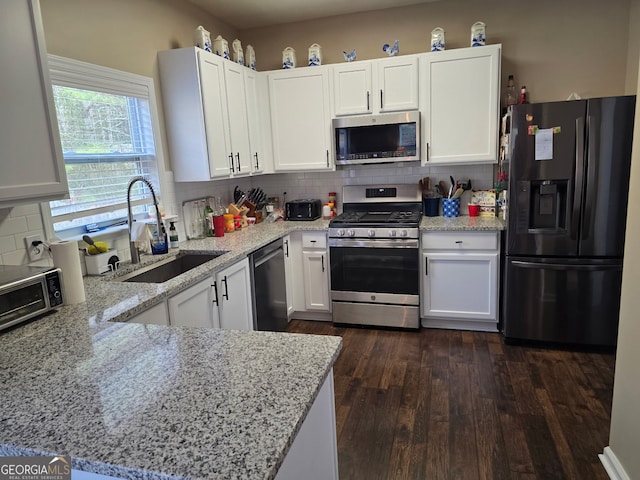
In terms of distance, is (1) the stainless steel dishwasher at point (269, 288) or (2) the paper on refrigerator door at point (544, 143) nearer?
(2) the paper on refrigerator door at point (544, 143)

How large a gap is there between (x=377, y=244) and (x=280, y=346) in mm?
2190

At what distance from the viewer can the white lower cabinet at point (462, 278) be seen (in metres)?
3.25

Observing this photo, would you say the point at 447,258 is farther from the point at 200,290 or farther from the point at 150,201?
the point at 150,201

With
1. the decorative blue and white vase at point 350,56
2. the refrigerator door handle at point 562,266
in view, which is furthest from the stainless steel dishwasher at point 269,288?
the refrigerator door handle at point 562,266

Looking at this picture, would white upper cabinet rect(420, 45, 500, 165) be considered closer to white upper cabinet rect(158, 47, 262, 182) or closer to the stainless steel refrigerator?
the stainless steel refrigerator

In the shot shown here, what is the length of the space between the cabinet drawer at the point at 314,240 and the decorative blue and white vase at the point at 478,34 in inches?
→ 74.0

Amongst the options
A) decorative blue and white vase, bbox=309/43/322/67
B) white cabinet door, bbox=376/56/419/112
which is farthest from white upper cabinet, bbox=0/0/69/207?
white cabinet door, bbox=376/56/419/112

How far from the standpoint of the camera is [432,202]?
12.2 feet

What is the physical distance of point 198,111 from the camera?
2926 millimetres

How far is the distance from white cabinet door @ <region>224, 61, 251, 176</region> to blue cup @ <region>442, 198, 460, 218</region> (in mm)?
1696

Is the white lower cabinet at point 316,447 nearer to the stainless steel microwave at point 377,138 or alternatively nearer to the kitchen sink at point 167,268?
the kitchen sink at point 167,268

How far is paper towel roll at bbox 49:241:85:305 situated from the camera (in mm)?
1729

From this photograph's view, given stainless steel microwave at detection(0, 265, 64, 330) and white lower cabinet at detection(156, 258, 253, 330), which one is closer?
stainless steel microwave at detection(0, 265, 64, 330)

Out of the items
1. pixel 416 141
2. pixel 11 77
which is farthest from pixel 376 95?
pixel 11 77
